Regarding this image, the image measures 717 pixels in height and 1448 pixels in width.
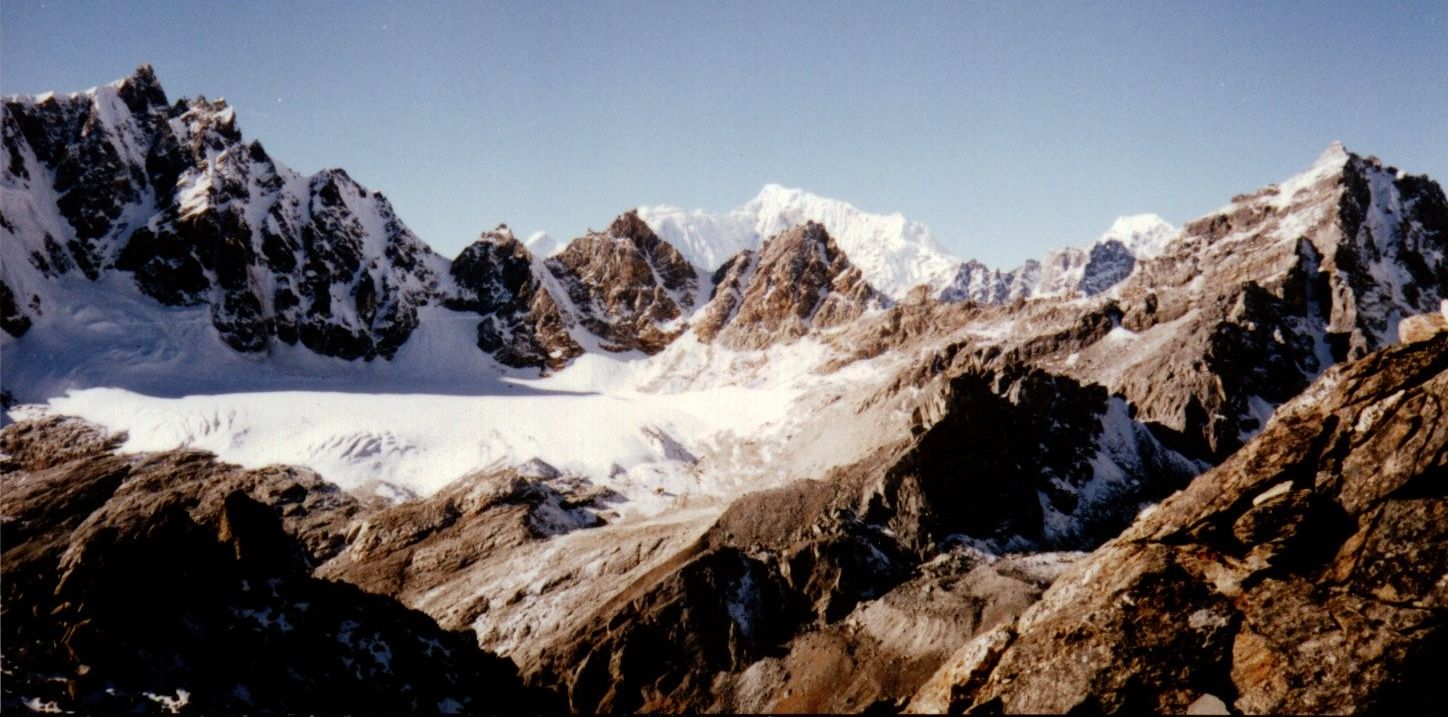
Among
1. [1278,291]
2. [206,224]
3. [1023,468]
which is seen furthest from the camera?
[206,224]

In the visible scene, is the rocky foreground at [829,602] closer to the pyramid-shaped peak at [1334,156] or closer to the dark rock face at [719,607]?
the dark rock face at [719,607]

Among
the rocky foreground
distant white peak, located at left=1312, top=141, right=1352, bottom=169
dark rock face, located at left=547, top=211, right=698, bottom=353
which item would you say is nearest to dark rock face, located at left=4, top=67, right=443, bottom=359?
dark rock face, located at left=547, top=211, right=698, bottom=353

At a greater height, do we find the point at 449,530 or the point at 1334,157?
the point at 1334,157

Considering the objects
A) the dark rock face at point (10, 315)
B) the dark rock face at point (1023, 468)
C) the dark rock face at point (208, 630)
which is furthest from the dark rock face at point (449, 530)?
the dark rock face at point (10, 315)

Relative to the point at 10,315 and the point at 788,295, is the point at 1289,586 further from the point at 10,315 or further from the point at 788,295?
the point at 788,295

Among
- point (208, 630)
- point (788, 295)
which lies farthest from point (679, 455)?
point (208, 630)

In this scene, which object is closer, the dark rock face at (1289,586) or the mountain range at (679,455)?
the dark rock face at (1289,586)
